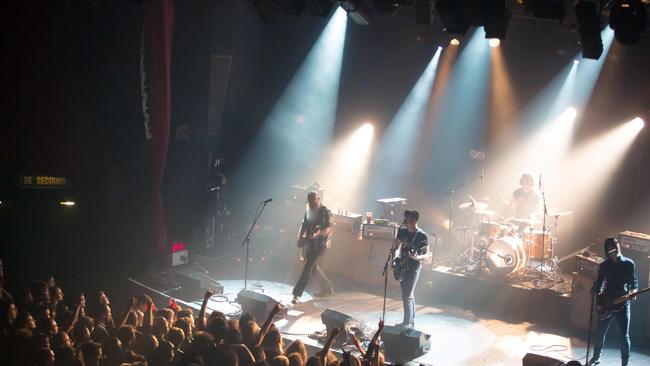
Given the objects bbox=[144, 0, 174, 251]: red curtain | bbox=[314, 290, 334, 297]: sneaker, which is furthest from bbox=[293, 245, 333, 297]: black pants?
bbox=[144, 0, 174, 251]: red curtain

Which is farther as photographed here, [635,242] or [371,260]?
[371,260]

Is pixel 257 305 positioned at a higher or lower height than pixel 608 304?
lower

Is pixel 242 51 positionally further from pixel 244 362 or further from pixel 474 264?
pixel 244 362

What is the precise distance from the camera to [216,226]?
14.4m

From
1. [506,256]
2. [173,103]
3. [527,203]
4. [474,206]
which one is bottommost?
[506,256]

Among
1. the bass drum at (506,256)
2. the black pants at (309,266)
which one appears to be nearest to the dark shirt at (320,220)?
the black pants at (309,266)

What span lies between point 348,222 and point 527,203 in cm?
386

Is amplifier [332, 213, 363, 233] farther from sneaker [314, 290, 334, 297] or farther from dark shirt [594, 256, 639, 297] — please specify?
dark shirt [594, 256, 639, 297]

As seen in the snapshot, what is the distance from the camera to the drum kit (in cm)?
1244

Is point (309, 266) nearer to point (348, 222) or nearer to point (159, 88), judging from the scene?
point (348, 222)

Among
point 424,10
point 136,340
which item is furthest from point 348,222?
→ point 136,340

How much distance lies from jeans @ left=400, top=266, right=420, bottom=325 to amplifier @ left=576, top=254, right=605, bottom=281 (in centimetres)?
288

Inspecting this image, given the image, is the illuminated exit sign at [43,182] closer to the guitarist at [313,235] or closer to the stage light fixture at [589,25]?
the guitarist at [313,235]

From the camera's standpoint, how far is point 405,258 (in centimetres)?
1015
